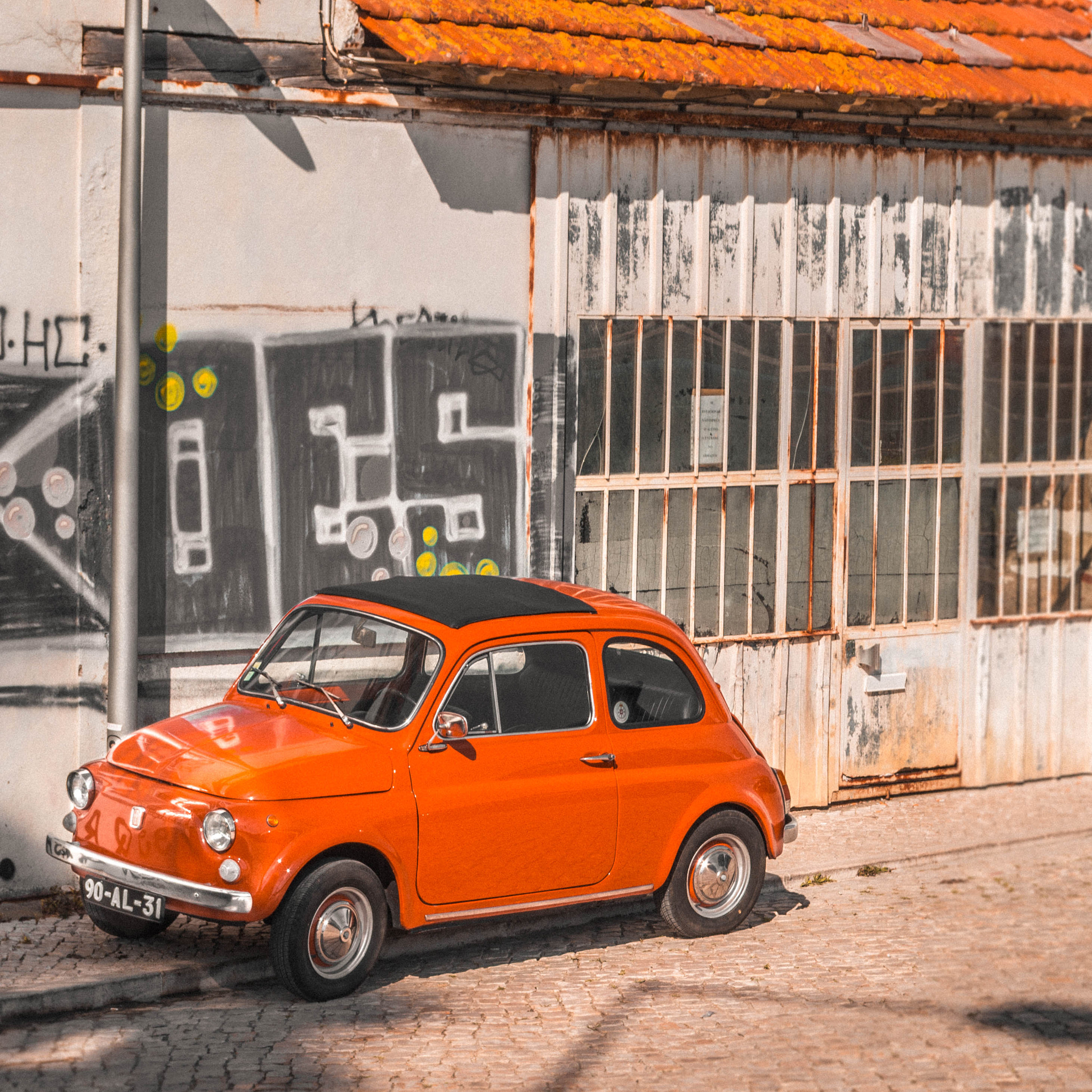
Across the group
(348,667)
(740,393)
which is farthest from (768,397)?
(348,667)

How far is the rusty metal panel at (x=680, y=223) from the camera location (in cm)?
1054

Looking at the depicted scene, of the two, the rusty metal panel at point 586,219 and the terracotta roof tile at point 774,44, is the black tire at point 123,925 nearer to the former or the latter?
the rusty metal panel at point 586,219

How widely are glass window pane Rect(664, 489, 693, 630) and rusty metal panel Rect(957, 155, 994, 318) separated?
2.59m

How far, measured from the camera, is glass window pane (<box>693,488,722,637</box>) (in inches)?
429

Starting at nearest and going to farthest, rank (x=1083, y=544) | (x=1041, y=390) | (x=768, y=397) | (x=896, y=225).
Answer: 1. (x=768, y=397)
2. (x=896, y=225)
3. (x=1041, y=390)
4. (x=1083, y=544)

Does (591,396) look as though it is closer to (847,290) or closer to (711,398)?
(711,398)

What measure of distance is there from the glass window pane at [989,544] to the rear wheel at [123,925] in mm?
6545

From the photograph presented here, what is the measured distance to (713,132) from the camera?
1066 cm

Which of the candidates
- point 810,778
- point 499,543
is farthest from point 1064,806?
point 499,543

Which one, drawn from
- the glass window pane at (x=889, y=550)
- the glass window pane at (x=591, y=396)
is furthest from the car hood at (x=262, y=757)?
the glass window pane at (x=889, y=550)

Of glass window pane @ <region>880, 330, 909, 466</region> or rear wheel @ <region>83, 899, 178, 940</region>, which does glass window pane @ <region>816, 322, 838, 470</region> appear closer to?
glass window pane @ <region>880, 330, 909, 466</region>

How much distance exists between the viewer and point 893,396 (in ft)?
37.8

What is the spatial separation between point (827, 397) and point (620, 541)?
1838mm

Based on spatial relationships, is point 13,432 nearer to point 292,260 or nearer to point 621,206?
point 292,260
